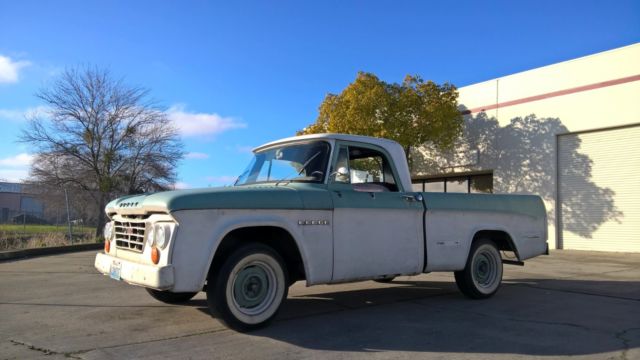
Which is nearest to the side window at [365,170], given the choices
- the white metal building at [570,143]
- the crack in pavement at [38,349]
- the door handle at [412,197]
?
the door handle at [412,197]

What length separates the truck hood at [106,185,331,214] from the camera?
4.79 m

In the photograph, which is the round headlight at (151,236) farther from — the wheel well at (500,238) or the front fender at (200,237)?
the wheel well at (500,238)

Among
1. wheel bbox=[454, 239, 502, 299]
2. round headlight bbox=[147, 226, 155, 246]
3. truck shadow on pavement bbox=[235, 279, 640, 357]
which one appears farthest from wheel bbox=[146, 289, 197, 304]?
wheel bbox=[454, 239, 502, 299]

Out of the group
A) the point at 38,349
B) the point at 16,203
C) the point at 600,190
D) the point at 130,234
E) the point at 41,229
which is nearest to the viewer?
the point at 38,349

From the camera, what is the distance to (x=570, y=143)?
19094mm

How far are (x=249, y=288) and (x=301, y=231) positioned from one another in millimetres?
775

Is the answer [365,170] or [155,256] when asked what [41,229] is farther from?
[155,256]

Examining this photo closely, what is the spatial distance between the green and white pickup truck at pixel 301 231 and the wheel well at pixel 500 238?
2 cm

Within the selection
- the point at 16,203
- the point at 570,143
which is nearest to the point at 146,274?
the point at 570,143

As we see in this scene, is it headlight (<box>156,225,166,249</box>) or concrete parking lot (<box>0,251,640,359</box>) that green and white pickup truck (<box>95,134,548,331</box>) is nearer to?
headlight (<box>156,225,166,249</box>)

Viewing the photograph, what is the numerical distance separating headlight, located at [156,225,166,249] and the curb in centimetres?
1176

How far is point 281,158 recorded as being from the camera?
649 centimetres

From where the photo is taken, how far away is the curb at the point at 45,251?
47.4 feet

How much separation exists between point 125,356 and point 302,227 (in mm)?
2041
